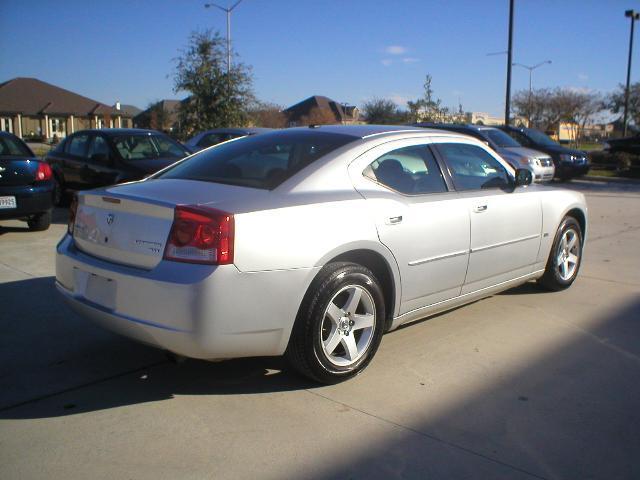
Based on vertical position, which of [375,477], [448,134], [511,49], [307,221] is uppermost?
[511,49]

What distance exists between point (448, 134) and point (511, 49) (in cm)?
1884

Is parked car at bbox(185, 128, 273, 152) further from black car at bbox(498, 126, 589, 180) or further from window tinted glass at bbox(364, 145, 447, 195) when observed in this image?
window tinted glass at bbox(364, 145, 447, 195)

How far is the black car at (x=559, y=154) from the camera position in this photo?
59.3 ft

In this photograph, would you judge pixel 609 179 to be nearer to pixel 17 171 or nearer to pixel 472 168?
pixel 472 168

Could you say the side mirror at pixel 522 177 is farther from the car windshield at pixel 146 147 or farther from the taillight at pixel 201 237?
the car windshield at pixel 146 147

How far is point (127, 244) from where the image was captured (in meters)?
3.56

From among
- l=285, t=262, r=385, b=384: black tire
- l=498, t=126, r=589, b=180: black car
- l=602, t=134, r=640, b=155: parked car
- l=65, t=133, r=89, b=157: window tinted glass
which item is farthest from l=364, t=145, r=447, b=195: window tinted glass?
l=602, t=134, r=640, b=155: parked car

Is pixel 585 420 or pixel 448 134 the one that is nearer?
pixel 585 420

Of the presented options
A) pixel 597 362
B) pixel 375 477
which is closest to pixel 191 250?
pixel 375 477

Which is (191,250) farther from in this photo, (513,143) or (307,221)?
(513,143)

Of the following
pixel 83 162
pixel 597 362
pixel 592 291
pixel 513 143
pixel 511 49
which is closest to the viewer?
pixel 597 362

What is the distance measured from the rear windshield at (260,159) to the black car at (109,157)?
516 cm

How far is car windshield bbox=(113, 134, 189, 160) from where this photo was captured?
10.0 metres

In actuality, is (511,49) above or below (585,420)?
above
